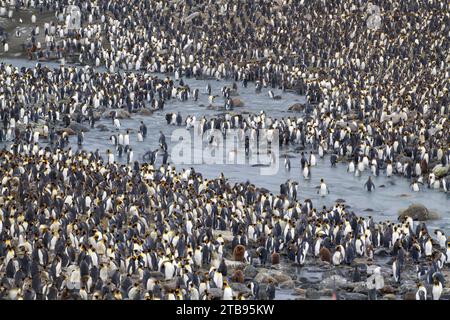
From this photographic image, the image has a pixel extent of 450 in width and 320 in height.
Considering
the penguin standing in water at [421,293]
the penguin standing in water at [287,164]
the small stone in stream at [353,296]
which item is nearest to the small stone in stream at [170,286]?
the small stone in stream at [353,296]

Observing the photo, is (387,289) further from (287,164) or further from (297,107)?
(297,107)

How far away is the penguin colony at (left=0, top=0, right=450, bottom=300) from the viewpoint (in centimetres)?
2539

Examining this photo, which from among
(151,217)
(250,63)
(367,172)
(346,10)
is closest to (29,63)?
(250,63)

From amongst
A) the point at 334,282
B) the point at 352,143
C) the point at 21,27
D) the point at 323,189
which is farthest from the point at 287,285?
the point at 21,27

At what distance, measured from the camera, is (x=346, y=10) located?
204 ft

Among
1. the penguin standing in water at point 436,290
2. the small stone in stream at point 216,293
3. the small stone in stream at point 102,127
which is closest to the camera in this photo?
the small stone in stream at point 216,293

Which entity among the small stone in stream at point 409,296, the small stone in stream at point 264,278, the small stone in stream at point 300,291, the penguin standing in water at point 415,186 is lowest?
the penguin standing in water at point 415,186

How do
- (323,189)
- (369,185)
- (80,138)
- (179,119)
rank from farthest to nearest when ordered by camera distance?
(179,119) → (80,138) → (369,185) → (323,189)

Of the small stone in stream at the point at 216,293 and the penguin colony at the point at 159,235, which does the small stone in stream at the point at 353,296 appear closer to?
the penguin colony at the point at 159,235

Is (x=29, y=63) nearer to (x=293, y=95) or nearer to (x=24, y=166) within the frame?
(x=293, y=95)

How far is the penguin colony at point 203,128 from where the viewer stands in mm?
25391

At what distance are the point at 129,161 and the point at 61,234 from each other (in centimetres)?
1220

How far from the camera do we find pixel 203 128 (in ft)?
144
